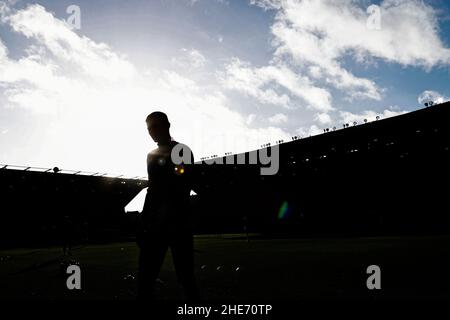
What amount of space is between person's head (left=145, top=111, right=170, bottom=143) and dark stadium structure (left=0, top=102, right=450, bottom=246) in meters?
20.9

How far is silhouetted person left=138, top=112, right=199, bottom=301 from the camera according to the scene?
2.64 metres

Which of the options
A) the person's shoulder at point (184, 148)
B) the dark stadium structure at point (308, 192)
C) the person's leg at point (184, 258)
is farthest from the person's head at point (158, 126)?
the dark stadium structure at point (308, 192)

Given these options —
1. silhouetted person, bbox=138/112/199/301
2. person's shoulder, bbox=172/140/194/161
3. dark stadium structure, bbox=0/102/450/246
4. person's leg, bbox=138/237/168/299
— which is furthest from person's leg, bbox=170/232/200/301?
dark stadium structure, bbox=0/102/450/246

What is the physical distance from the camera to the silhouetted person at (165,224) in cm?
264

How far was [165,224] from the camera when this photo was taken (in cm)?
264

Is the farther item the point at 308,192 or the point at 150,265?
the point at 308,192

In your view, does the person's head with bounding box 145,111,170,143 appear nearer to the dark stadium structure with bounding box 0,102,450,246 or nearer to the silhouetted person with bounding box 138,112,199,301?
the silhouetted person with bounding box 138,112,199,301

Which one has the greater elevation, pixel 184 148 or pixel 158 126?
pixel 158 126

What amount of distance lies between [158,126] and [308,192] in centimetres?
3340

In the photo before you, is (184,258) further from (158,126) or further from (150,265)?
(158,126)

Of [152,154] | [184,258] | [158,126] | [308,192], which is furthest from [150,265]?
[308,192]

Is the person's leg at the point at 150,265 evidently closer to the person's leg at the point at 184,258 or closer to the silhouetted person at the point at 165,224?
the silhouetted person at the point at 165,224
